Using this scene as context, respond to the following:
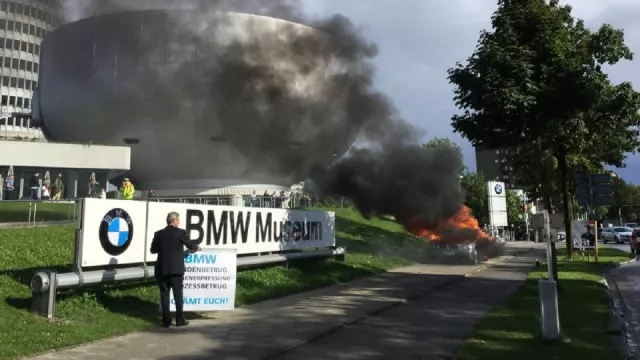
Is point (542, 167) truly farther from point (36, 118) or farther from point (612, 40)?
point (36, 118)

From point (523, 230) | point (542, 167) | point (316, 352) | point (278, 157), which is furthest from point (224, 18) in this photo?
point (523, 230)

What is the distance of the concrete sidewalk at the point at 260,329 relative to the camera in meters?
5.72

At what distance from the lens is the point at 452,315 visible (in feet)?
27.3

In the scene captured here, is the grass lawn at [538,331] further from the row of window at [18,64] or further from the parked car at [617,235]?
the row of window at [18,64]

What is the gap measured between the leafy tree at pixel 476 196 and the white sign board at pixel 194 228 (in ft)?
110

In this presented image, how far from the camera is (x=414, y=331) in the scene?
278 inches

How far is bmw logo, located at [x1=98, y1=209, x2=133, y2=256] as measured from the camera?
783cm

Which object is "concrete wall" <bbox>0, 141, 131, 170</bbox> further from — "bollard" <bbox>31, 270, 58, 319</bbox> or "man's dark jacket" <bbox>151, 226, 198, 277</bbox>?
"man's dark jacket" <bbox>151, 226, 198, 277</bbox>

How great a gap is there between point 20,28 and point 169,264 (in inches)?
2404

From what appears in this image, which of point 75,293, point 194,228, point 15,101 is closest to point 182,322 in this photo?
point 75,293

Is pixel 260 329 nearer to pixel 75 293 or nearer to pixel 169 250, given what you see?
pixel 169 250

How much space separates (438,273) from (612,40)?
7889 millimetres

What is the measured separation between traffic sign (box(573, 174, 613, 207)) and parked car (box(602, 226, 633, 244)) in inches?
1243

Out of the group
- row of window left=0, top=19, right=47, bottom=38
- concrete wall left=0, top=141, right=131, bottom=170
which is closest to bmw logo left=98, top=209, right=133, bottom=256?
concrete wall left=0, top=141, right=131, bottom=170
